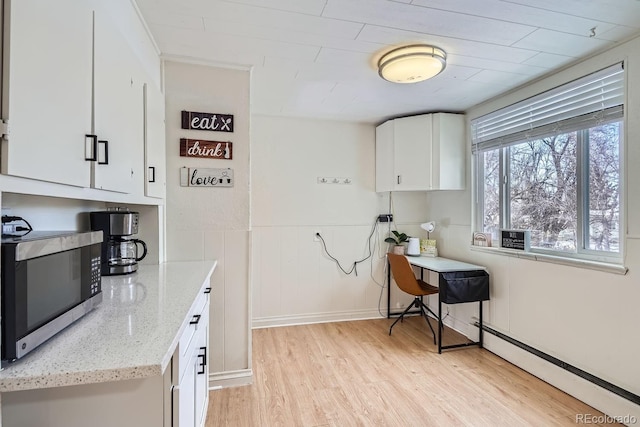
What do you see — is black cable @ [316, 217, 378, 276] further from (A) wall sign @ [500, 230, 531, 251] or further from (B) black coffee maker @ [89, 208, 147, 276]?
(B) black coffee maker @ [89, 208, 147, 276]

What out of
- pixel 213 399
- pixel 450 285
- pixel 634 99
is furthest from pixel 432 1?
pixel 213 399

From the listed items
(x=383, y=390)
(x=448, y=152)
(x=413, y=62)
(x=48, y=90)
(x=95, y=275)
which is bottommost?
(x=383, y=390)

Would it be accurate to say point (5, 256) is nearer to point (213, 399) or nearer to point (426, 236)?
point (213, 399)

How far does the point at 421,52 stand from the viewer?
1998 millimetres

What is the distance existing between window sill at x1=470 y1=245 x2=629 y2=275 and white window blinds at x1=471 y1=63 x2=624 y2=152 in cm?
95

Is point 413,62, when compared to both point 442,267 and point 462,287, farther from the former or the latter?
point 462,287

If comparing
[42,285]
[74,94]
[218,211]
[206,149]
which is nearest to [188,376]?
[42,285]

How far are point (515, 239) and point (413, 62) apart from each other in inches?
69.4

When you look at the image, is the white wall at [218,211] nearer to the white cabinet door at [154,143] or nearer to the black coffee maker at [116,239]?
the white cabinet door at [154,143]

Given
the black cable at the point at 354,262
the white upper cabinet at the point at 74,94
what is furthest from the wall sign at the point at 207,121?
the black cable at the point at 354,262

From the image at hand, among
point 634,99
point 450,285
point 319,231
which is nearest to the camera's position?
point 634,99

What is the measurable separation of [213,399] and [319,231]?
1.99m

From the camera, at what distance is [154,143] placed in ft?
6.19

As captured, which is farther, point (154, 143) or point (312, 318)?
point (312, 318)
